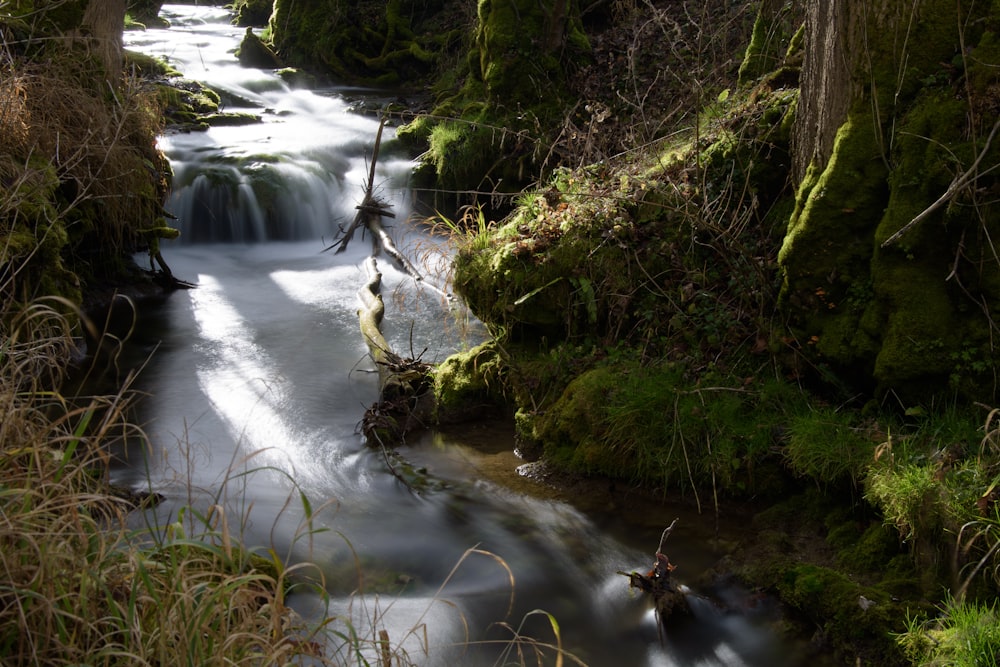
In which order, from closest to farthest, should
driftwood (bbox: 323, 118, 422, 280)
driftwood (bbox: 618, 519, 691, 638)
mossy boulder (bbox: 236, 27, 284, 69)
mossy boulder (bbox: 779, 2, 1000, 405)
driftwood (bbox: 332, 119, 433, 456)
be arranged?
driftwood (bbox: 618, 519, 691, 638)
mossy boulder (bbox: 779, 2, 1000, 405)
driftwood (bbox: 332, 119, 433, 456)
driftwood (bbox: 323, 118, 422, 280)
mossy boulder (bbox: 236, 27, 284, 69)

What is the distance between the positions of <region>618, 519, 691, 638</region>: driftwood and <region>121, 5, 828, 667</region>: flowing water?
3.0 inches

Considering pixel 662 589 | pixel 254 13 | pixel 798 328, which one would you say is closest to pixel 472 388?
pixel 798 328

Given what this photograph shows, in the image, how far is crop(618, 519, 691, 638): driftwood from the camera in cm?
423

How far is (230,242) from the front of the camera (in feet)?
38.7

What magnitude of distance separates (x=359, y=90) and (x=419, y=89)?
1.49 metres

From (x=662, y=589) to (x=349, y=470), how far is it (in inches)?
106

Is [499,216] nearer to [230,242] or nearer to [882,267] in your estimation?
[230,242]

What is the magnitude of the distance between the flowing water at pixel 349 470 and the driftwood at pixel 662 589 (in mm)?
76

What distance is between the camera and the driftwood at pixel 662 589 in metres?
4.23

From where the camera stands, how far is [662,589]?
4293 millimetres

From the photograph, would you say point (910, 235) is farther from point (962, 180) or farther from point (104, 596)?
point (104, 596)

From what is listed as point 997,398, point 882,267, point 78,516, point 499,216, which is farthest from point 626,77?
point 78,516

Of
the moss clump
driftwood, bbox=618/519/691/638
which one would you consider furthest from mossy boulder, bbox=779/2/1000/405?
the moss clump

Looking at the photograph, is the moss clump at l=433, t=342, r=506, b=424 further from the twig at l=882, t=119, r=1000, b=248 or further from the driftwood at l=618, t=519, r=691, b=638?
the twig at l=882, t=119, r=1000, b=248
